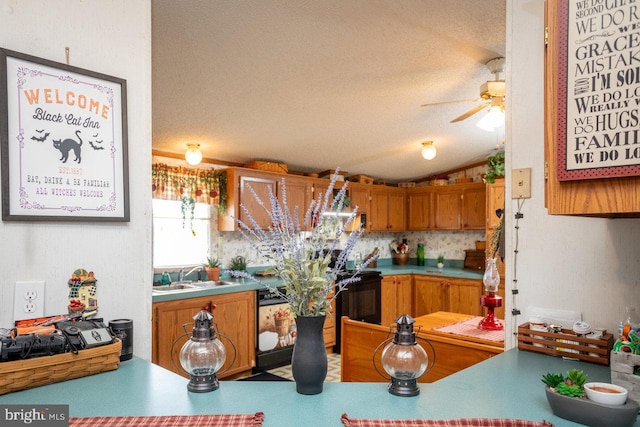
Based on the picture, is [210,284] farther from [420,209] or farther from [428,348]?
[420,209]

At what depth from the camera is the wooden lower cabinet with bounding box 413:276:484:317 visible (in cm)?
550

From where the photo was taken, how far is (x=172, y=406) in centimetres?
108

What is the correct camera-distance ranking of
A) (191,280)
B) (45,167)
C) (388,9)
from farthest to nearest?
(191,280) → (388,9) → (45,167)

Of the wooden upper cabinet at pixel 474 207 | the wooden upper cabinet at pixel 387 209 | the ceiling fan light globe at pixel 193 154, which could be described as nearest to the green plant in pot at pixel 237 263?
the ceiling fan light globe at pixel 193 154

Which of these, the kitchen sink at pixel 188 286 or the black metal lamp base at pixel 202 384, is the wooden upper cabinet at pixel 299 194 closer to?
the kitchen sink at pixel 188 286

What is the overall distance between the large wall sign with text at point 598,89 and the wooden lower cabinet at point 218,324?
3073 millimetres

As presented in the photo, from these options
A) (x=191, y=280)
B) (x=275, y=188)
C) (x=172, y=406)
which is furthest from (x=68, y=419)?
(x=275, y=188)

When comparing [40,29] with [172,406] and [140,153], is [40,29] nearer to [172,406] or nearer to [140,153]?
[140,153]

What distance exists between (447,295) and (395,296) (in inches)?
26.5

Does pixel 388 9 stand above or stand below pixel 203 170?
above

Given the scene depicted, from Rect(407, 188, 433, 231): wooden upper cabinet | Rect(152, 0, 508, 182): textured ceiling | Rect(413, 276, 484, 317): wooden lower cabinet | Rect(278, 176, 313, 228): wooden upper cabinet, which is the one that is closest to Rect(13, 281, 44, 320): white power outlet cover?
Rect(152, 0, 508, 182): textured ceiling

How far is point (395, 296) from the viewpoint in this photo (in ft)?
19.4

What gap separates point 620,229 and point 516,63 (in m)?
0.74

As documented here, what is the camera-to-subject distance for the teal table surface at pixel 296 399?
104cm
